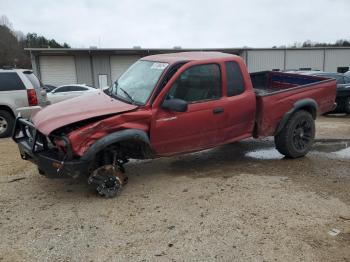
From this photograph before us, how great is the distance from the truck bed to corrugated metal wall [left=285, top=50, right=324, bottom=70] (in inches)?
1199

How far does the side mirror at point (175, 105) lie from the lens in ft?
16.6

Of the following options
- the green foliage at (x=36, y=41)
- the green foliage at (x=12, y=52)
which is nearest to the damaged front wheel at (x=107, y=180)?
the green foliage at (x=12, y=52)

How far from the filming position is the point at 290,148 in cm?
A: 669

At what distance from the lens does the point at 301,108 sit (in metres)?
6.83

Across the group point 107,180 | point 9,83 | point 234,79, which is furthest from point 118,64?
point 107,180

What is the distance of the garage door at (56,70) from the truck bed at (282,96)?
2565 centimetres

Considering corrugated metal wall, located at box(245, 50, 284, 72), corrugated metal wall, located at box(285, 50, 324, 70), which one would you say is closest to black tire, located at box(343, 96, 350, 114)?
corrugated metal wall, located at box(245, 50, 284, 72)

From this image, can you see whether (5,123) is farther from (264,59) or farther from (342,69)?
(342,69)

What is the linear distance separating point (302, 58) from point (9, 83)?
33.2 m

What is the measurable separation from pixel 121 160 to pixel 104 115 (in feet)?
2.71

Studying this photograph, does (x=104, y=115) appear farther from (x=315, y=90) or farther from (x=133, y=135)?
(x=315, y=90)

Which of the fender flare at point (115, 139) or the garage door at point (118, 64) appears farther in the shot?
the garage door at point (118, 64)

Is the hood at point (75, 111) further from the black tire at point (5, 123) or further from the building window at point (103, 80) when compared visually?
the building window at point (103, 80)

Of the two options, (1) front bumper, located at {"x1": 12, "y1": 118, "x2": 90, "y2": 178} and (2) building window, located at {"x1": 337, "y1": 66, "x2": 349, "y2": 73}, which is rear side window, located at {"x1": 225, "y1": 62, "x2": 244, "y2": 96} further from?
(2) building window, located at {"x1": 337, "y1": 66, "x2": 349, "y2": 73}
